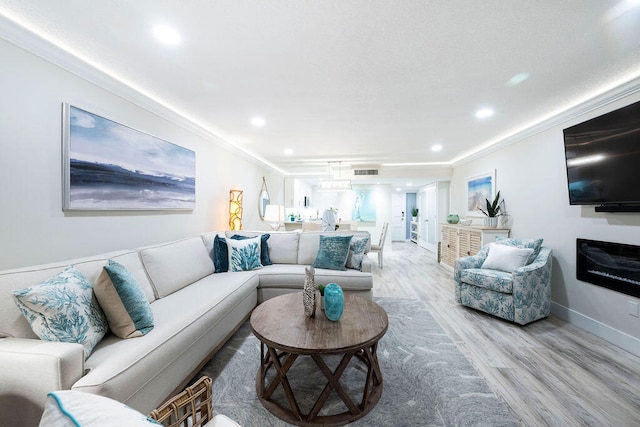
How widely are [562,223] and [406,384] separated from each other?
2.78 metres

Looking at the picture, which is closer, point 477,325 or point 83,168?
point 83,168

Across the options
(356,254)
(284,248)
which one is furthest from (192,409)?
(284,248)

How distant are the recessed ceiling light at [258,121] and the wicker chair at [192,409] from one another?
301cm

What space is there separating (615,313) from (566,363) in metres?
0.89

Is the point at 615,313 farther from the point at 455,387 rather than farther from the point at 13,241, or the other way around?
the point at 13,241

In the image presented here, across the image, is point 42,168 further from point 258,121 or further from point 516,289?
point 516,289

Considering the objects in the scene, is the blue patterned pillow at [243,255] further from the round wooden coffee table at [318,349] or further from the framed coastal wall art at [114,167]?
the round wooden coffee table at [318,349]

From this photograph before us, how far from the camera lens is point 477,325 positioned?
112 inches

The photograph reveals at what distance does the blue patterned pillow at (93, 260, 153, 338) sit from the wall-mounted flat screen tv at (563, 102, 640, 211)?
393cm

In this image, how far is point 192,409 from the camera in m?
0.91

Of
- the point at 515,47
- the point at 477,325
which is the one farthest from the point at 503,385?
the point at 515,47

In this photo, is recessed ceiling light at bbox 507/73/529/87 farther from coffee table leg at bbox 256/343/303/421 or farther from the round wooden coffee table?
coffee table leg at bbox 256/343/303/421

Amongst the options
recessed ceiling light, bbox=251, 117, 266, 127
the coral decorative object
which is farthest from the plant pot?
recessed ceiling light, bbox=251, 117, 266, 127

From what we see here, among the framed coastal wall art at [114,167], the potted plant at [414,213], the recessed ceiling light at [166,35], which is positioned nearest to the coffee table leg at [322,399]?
the framed coastal wall art at [114,167]
